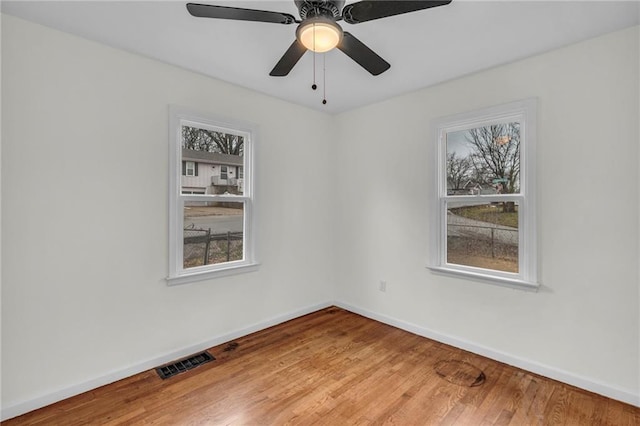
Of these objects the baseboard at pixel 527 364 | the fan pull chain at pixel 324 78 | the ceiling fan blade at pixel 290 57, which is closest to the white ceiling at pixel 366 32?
the fan pull chain at pixel 324 78

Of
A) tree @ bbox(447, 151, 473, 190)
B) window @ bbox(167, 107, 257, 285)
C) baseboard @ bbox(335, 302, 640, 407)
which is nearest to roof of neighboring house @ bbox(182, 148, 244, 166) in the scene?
window @ bbox(167, 107, 257, 285)

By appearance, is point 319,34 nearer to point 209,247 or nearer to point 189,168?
point 189,168

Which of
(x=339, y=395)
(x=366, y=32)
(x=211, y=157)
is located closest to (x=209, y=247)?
(x=211, y=157)

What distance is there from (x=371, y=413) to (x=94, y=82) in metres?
3.03

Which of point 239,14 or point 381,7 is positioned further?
point 239,14

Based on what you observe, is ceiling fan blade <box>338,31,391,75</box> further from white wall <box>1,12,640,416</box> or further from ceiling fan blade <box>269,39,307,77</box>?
white wall <box>1,12,640,416</box>

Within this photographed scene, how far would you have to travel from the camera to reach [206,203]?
2.91m

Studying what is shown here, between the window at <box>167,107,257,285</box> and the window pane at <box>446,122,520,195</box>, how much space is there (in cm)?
205

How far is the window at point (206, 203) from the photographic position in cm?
268

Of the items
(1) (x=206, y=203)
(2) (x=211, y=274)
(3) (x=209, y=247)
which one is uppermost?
(1) (x=206, y=203)

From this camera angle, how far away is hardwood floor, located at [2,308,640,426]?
195 centimetres

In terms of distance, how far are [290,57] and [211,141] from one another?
139 centimetres

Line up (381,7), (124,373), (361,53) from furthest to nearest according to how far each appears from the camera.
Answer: (124,373)
(361,53)
(381,7)

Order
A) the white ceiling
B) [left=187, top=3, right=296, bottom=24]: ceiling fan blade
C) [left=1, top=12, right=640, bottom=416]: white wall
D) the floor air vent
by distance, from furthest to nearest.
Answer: the floor air vent, [left=1, top=12, right=640, bottom=416]: white wall, the white ceiling, [left=187, top=3, right=296, bottom=24]: ceiling fan blade
